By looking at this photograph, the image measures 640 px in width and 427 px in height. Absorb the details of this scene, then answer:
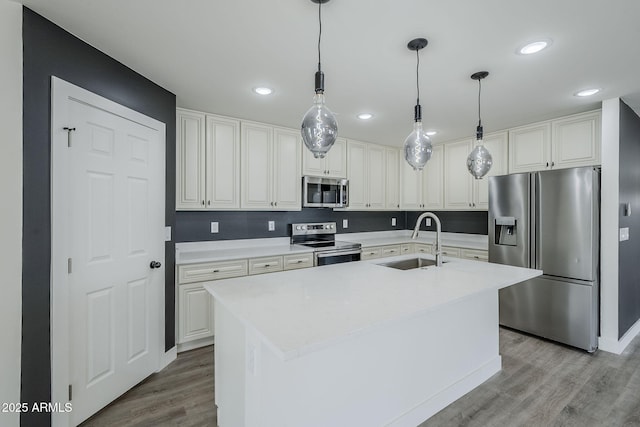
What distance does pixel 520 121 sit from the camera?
3289 millimetres

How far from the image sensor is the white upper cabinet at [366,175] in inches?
167

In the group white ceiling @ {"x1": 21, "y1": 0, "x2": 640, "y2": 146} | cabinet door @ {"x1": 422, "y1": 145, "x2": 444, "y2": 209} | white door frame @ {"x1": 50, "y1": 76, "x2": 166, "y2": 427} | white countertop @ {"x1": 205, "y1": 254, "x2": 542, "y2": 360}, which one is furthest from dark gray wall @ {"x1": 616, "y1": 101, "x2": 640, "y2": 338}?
white door frame @ {"x1": 50, "y1": 76, "x2": 166, "y2": 427}

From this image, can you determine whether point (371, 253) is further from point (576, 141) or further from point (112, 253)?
point (112, 253)

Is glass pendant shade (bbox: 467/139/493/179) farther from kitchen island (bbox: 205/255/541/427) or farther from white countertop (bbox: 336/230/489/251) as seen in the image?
white countertop (bbox: 336/230/489/251)

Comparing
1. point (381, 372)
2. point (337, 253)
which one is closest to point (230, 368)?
point (381, 372)

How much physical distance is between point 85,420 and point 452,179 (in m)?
4.57

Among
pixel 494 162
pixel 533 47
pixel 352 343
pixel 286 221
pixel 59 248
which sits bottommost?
pixel 352 343

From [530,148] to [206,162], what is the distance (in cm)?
367

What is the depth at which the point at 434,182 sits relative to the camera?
4469 mm

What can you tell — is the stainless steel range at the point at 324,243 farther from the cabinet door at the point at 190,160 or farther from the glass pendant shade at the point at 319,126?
the glass pendant shade at the point at 319,126

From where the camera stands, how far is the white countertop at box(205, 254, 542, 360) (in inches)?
44.4

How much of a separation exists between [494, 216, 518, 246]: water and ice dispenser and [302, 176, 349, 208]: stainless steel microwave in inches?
72.7

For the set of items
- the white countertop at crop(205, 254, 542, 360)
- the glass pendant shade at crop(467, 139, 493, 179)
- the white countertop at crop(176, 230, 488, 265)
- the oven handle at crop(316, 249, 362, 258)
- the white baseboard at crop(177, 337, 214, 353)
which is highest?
the glass pendant shade at crop(467, 139, 493, 179)

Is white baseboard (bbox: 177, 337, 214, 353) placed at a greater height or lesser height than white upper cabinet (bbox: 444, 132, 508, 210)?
lesser
